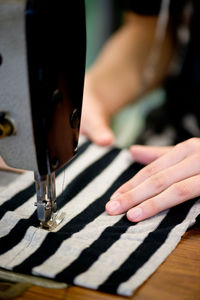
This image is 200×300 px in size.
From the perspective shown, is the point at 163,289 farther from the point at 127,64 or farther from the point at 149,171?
the point at 127,64

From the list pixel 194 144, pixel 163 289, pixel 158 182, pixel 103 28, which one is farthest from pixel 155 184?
pixel 103 28

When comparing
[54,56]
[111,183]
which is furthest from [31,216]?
[54,56]

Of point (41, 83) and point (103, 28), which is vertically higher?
point (41, 83)

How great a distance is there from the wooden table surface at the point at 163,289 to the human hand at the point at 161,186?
12 cm

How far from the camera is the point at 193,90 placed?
1.39 meters

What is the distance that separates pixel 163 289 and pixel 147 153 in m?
0.37

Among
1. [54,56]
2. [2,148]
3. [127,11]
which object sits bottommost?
[127,11]

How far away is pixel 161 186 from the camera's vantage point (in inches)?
30.5

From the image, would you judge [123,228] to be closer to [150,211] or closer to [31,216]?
[150,211]

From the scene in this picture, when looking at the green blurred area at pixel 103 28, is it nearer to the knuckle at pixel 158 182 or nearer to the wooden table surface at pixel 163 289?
the knuckle at pixel 158 182

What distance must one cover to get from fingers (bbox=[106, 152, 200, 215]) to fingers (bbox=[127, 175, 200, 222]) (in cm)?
2

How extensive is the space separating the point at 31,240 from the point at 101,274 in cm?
14

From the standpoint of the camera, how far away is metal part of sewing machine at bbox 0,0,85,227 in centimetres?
56

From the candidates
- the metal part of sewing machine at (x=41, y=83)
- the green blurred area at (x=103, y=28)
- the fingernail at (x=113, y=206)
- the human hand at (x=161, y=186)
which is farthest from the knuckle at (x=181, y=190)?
the green blurred area at (x=103, y=28)
